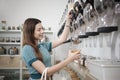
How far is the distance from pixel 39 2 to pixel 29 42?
118 inches

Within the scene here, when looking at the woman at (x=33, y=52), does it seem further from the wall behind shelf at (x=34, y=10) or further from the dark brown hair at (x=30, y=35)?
the wall behind shelf at (x=34, y=10)

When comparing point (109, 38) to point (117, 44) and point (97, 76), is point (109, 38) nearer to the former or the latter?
point (117, 44)

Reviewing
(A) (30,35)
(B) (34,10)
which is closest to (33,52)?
(A) (30,35)

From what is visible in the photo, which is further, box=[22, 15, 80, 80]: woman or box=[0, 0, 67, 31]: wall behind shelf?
box=[0, 0, 67, 31]: wall behind shelf

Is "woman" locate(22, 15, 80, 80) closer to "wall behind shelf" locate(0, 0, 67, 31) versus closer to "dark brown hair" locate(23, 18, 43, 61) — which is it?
"dark brown hair" locate(23, 18, 43, 61)

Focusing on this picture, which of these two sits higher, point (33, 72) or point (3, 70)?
point (33, 72)

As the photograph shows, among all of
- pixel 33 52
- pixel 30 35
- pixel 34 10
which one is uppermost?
pixel 34 10

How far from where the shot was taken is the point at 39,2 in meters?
4.39

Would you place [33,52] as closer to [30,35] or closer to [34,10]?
[30,35]

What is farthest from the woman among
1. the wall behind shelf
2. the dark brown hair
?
the wall behind shelf

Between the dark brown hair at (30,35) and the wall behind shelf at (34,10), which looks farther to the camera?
the wall behind shelf at (34,10)

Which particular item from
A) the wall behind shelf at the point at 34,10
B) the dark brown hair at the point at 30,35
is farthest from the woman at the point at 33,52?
the wall behind shelf at the point at 34,10

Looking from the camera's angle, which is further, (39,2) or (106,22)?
(39,2)

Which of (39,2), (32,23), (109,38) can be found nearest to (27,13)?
(39,2)
